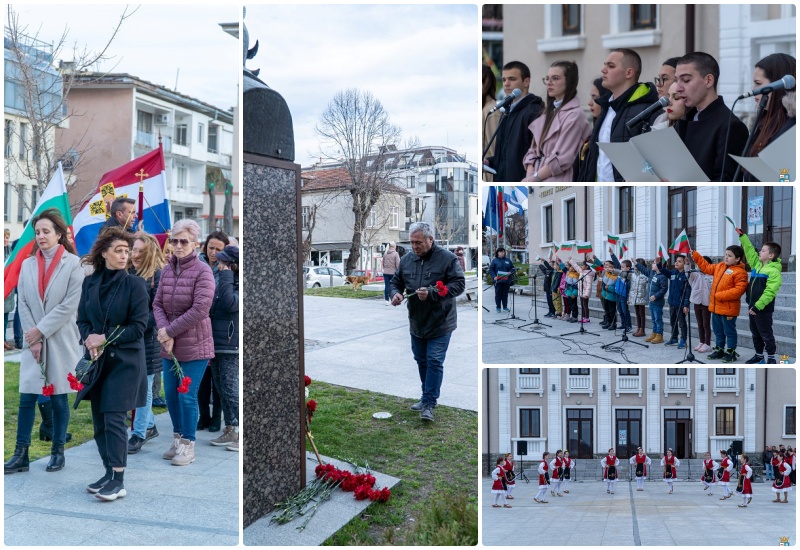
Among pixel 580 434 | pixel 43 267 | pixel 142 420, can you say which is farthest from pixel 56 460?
pixel 580 434

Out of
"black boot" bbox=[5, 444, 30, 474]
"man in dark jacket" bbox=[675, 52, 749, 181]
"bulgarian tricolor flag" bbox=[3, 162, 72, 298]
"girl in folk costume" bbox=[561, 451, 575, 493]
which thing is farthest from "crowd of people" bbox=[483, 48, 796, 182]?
"black boot" bbox=[5, 444, 30, 474]

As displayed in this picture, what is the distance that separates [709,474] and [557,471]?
666mm

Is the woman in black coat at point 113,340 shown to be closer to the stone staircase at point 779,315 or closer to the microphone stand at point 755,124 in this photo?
the stone staircase at point 779,315

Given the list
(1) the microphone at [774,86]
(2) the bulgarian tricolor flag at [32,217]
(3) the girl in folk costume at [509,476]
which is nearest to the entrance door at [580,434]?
(3) the girl in folk costume at [509,476]

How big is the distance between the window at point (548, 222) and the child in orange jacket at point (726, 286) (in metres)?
0.59

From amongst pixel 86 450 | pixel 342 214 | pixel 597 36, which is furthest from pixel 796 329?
pixel 86 450

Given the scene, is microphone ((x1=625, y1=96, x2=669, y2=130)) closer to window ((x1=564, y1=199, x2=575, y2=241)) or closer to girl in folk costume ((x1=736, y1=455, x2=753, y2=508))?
window ((x1=564, y1=199, x2=575, y2=241))

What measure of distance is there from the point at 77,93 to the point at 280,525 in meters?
2.48

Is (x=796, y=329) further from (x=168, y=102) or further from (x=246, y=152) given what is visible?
(x=168, y=102)

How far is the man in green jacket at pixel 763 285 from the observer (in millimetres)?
3133

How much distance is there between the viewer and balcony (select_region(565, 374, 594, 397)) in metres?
3.22

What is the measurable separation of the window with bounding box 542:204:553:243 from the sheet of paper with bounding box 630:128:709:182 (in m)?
0.44

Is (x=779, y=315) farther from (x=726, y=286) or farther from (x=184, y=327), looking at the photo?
(x=184, y=327)

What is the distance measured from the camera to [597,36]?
120 inches
